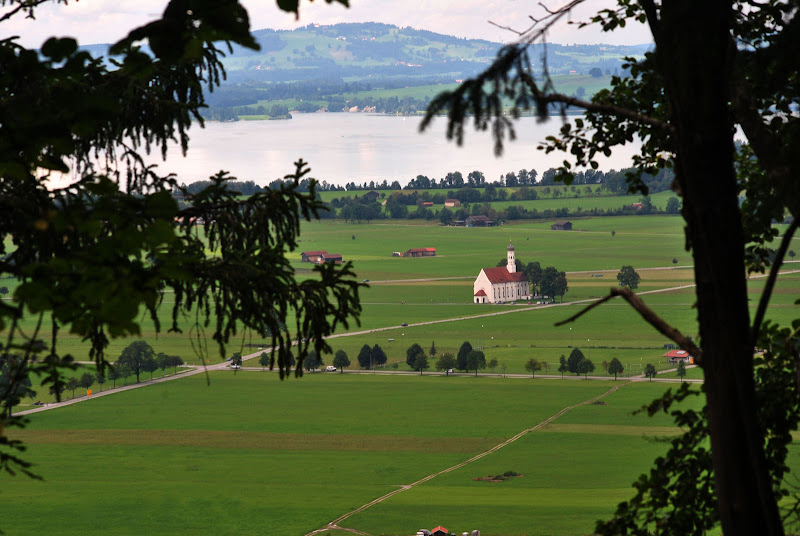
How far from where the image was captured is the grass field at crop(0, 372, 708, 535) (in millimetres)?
52156

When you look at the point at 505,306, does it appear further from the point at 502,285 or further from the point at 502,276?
the point at 502,276

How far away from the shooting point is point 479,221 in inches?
7411

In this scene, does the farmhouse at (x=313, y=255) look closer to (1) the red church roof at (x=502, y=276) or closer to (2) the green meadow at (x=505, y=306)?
(2) the green meadow at (x=505, y=306)

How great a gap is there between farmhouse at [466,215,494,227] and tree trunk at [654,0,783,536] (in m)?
184

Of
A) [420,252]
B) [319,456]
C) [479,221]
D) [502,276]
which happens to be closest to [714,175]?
[319,456]

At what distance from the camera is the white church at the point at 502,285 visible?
424 ft

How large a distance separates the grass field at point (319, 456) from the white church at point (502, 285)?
133 feet

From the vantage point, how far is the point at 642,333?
104 meters

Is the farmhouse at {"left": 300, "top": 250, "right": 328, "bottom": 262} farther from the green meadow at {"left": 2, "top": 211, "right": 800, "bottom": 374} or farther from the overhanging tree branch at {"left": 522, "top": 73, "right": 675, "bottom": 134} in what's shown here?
the overhanging tree branch at {"left": 522, "top": 73, "right": 675, "bottom": 134}

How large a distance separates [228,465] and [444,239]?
359 ft

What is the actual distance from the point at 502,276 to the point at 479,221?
187 feet

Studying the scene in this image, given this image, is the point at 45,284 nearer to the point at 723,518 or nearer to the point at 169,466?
the point at 723,518

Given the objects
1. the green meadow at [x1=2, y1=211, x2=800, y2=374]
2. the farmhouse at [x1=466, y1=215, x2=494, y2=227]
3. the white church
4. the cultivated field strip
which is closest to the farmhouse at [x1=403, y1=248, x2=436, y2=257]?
the green meadow at [x1=2, y1=211, x2=800, y2=374]

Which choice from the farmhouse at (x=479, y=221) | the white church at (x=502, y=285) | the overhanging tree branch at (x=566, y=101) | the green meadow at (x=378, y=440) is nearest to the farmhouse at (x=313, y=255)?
the green meadow at (x=378, y=440)
